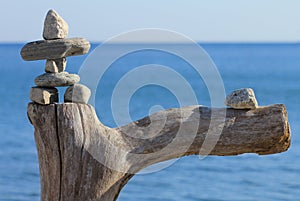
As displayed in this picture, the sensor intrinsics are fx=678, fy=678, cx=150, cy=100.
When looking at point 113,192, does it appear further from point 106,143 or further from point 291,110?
point 291,110

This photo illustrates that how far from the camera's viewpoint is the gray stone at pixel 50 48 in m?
4.67

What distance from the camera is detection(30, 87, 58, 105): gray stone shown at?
4613 millimetres

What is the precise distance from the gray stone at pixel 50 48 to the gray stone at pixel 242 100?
113 cm

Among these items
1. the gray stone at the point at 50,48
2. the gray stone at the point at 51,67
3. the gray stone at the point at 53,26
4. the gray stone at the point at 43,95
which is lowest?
the gray stone at the point at 43,95

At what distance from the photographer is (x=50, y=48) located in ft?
15.3

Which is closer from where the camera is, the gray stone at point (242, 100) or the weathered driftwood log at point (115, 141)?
the weathered driftwood log at point (115, 141)

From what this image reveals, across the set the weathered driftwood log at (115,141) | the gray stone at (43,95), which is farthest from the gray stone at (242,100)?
the gray stone at (43,95)

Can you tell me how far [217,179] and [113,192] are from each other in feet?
26.4

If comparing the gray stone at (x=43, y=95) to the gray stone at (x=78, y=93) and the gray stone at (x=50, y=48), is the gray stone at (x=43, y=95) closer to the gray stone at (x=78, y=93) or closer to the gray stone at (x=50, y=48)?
the gray stone at (x=78, y=93)

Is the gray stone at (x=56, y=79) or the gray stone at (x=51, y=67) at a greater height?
the gray stone at (x=51, y=67)

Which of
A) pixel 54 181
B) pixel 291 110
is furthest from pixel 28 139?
pixel 54 181

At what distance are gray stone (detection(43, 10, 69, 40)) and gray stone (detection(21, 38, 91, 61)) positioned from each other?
7cm

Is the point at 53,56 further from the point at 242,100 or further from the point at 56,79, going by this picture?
the point at 242,100

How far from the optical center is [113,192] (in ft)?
15.4
